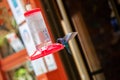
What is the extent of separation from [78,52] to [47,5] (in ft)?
1.42

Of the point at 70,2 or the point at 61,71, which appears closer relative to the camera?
the point at 61,71

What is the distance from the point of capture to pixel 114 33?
2781mm

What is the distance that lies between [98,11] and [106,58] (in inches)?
18.4

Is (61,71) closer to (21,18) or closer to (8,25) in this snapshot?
(21,18)

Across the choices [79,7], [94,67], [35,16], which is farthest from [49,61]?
[79,7]

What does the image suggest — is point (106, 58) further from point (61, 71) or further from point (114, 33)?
point (61, 71)

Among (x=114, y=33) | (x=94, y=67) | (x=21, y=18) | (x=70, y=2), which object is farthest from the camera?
(x=114, y=33)

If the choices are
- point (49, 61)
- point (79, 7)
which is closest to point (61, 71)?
point (49, 61)

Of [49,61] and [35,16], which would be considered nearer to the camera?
[35,16]

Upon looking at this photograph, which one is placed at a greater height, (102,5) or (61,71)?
(102,5)

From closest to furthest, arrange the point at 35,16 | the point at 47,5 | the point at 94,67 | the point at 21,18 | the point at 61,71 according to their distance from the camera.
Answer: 1. the point at 35,16
2. the point at 47,5
3. the point at 61,71
4. the point at 21,18
5. the point at 94,67

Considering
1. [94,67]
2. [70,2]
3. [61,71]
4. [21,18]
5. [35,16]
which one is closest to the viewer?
[35,16]

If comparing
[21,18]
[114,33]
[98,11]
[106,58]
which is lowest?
[106,58]

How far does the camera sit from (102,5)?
268 centimetres
